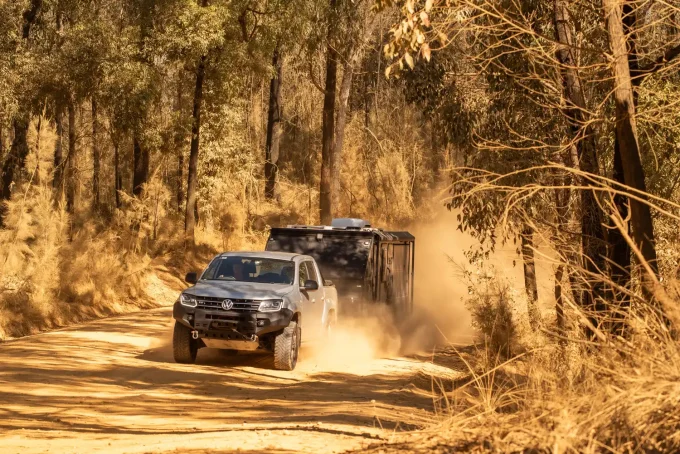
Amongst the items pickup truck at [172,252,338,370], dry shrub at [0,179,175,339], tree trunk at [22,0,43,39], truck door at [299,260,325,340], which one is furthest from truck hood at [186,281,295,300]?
tree trunk at [22,0,43,39]

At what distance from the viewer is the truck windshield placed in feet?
51.2

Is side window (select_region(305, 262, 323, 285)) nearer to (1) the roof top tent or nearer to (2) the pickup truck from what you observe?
(2) the pickup truck

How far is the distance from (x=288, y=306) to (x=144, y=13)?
22.2 meters

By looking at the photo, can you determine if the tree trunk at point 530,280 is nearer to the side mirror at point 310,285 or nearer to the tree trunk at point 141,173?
the side mirror at point 310,285

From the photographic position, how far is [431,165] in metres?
49.6

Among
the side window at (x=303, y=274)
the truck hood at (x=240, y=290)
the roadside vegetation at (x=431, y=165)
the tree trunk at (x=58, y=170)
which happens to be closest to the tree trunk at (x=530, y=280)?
the roadside vegetation at (x=431, y=165)

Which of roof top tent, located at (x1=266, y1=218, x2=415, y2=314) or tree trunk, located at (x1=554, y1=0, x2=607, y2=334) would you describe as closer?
tree trunk, located at (x1=554, y1=0, x2=607, y2=334)

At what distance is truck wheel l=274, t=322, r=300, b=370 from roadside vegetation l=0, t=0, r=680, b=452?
2311 mm

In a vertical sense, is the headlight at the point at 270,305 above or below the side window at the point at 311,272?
below

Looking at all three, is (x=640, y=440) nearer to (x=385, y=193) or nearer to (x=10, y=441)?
(x=10, y=441)

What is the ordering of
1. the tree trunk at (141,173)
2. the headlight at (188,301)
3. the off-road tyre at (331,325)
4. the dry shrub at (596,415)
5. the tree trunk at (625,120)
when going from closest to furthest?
the dry shrub at (596,415) → the tree trunk at (625,120) → the headlight at (188,301) → the off-road tyre at (331,325) → the tree trunk at (141,173)

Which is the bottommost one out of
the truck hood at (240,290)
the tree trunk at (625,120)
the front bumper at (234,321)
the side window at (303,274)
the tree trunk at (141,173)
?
the front bumper at (234,321)

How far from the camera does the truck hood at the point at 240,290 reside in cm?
1456

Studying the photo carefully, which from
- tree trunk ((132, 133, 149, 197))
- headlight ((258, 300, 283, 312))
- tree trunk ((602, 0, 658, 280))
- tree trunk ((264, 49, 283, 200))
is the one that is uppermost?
tree trunk ((264, 49, 283, 200))
